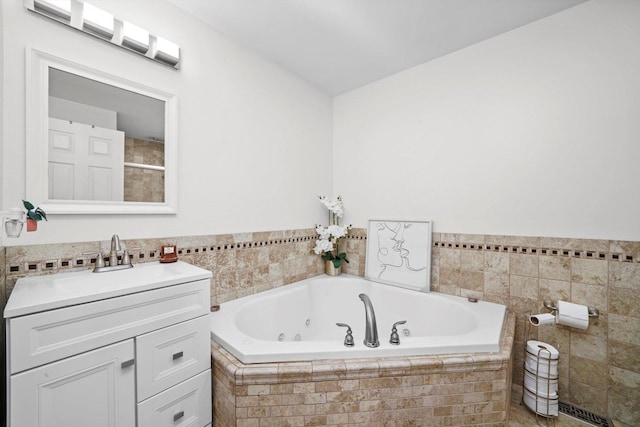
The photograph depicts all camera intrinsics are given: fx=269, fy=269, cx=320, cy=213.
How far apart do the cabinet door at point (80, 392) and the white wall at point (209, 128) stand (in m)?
0.64

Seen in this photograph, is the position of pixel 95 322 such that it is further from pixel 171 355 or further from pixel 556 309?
pixel 556 309

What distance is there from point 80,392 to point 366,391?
1094 mm

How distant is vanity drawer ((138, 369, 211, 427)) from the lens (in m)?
1.12

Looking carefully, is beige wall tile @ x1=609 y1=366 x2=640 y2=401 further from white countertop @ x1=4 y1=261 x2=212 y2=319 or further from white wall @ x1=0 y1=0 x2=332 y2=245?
white countertop @ x1=4 y1=261 x2=212 y2=319

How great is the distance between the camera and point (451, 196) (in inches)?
83.1

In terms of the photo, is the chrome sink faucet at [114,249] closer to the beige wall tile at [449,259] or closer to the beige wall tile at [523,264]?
the beige wall tile at [449,259]

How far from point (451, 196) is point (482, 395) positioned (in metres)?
1.33

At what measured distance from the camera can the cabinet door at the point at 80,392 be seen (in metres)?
0.85

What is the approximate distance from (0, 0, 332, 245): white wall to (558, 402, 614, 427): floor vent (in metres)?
2.14

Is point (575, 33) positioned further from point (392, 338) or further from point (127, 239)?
point (127, 239)

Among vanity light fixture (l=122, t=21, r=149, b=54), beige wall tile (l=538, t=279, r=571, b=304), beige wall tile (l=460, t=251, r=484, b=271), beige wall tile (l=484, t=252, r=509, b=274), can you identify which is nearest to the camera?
vanity light fixture (l=122, t=21, r=149, b=54)

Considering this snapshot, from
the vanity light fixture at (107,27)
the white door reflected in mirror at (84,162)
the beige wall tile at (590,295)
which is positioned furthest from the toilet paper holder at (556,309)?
the vanity light fixture at (107,27)

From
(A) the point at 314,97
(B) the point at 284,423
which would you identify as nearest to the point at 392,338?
(B) the point at 284,423

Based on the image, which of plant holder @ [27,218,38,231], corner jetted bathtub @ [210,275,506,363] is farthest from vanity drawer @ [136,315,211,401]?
plant holder @ [27,218,38,231]
